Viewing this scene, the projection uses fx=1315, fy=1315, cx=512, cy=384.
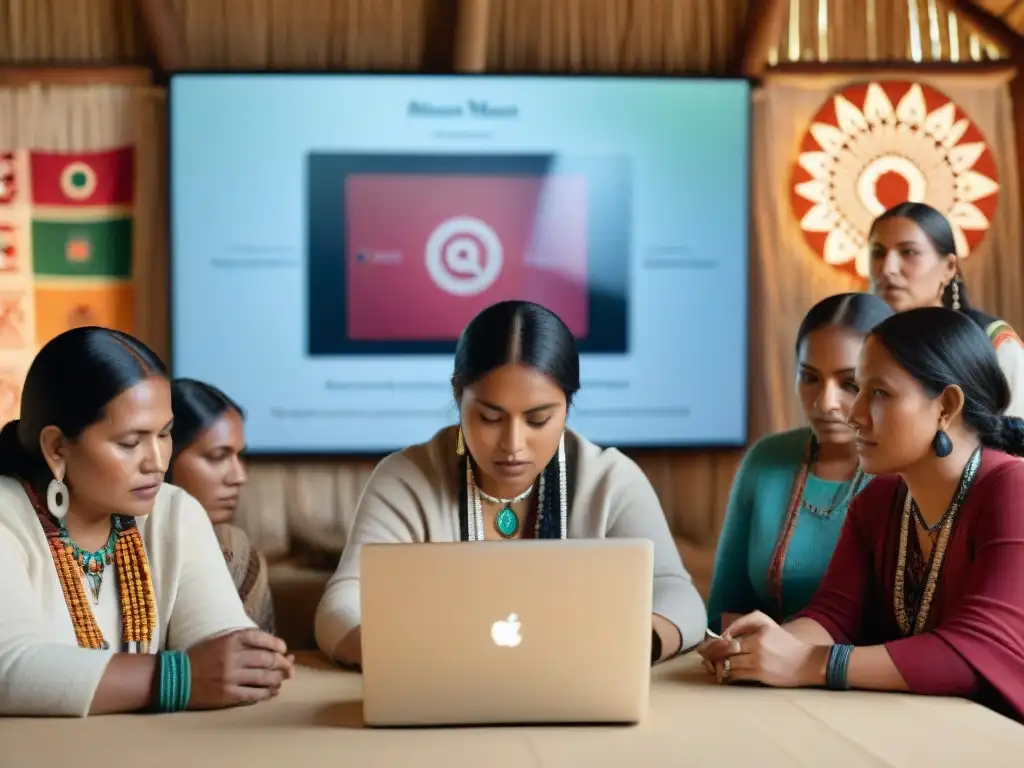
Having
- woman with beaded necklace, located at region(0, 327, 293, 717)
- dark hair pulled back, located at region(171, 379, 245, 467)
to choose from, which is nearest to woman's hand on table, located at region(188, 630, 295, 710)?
woman with beaded necklace, located at region(0, 327, 293, 717)

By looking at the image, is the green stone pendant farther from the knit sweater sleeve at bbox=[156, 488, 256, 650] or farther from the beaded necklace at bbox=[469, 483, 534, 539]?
the knit sweater sleeve at bbox=[156, 488, 256, 650]

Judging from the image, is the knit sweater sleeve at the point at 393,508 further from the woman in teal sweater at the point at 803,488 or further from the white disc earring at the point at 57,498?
the woman in teal sweater at the point at 803,488

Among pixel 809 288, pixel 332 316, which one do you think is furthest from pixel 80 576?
pixel 809 288

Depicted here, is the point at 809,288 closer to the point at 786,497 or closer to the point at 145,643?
the point at 786,497

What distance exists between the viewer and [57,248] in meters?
4.71

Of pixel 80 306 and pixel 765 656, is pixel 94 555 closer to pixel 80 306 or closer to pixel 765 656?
pixel 765 656

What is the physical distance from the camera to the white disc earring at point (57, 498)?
6.59ft

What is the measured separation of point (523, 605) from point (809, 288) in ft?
11.4

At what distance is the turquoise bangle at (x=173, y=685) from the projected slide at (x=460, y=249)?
9.81 ft

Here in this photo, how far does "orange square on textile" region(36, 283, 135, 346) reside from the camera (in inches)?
185

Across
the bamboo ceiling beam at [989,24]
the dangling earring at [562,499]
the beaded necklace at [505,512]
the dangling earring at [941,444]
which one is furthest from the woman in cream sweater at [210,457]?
the bamboo ceiling beam at [989,24]

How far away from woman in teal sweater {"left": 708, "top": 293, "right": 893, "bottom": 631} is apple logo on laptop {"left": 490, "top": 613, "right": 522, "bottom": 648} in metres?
1.12

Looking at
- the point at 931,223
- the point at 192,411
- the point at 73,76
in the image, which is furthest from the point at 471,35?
the point at 192,411

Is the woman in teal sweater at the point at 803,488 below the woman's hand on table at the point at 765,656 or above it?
above
